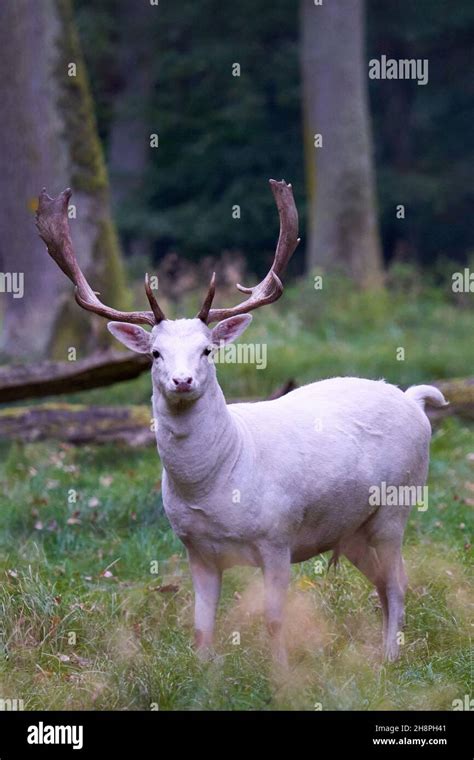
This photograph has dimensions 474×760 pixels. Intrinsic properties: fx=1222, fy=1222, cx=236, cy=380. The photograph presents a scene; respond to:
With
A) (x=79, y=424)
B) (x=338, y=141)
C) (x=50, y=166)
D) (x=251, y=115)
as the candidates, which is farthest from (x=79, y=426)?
(x=251, y=115)

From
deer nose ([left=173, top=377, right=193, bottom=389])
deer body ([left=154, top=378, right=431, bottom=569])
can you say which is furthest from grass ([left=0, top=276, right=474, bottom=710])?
deer nose ([left=173, top=377, right=193, bottom=389])

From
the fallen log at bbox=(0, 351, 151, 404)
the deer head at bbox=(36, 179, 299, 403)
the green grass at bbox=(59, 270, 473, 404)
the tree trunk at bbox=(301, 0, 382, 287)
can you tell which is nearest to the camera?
the deer head at bbox=(36, 179, 299, 403)

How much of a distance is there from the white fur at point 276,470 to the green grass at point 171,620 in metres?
0.23

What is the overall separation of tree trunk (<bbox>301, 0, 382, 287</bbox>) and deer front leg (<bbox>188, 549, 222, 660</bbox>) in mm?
13496

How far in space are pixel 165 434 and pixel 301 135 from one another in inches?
902

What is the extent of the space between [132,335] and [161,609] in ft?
5.25

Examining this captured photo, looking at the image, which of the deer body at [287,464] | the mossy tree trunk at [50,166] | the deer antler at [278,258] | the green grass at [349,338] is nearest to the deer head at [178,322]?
the deer antler at [278,258]

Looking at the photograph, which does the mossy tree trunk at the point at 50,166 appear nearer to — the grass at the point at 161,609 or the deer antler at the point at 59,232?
the grass at the point at 161,609

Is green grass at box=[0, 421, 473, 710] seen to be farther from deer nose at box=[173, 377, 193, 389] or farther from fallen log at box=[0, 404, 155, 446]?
deer nose at box=[173, 377, 193, 389]

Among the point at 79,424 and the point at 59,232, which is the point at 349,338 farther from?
the point at 59,232

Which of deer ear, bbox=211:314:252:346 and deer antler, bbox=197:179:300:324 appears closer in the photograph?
deer ear, bbox=211:314:252:346


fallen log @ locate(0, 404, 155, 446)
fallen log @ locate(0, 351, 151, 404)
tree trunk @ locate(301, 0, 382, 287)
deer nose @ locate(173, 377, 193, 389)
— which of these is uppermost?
tree trunk @ locate(301, 0, 382, 287)

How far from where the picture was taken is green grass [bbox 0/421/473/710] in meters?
5.41

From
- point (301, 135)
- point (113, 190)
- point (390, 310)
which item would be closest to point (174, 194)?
point (113, 190)
